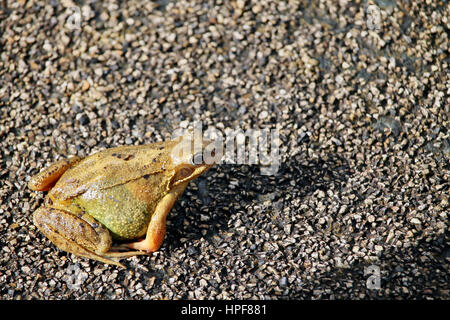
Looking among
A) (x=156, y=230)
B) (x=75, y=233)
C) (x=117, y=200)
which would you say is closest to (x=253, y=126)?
(x=156, y=230)

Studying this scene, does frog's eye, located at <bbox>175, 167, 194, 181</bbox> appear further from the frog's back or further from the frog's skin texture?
the frog's back

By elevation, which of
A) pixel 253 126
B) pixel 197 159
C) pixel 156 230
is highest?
pixel 197 159

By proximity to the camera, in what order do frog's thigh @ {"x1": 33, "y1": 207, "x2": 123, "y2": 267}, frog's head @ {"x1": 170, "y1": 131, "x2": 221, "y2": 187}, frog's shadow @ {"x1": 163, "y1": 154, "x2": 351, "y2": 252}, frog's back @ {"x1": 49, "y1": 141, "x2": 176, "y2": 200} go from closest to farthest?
frog's thigh @ {"x1": 33, "y1": 207, "x2": 123, "y2": 267} < frog's back @ {"x1": 49, "y1": 141, "x2": 176, "y2": 200} < frog's head @ {"x1": 170, "y1": 131, "x2": 221, "y2": 187} < frog's shadow @ {"x1": 163, "y1": 154, "x2": 351, "y2": 252}

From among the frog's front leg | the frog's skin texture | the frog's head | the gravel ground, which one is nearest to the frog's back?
the frog's skin texture

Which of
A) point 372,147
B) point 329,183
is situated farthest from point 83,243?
point 372,147

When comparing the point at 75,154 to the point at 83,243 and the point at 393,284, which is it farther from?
the point at 393,284

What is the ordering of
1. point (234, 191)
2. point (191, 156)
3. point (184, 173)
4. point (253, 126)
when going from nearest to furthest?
point (191, 156) → point (184, 173) → point (234, 191) → point (253, 126)

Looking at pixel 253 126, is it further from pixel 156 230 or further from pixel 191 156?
pixel 156 230
